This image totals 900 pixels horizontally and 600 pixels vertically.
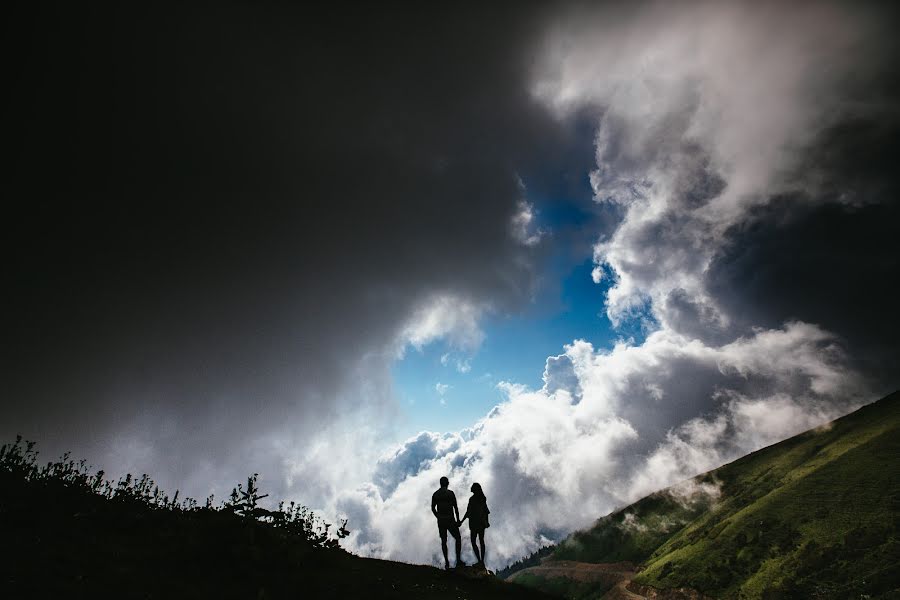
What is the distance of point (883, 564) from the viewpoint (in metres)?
177

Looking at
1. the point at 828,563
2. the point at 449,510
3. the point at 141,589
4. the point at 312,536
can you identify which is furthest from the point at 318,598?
the point at 828,563

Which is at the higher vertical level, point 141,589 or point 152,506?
point 152,506

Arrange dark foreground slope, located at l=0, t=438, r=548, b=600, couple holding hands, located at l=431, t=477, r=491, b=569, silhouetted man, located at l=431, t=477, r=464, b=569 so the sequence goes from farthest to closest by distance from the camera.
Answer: silhouetted man, located at l=431, t=477, r=464, b=569 < couple holding hands, located at l=431, t=477, r=491, b=569 < dark foreground slope, located at l=0, t=438, r=548, b=600

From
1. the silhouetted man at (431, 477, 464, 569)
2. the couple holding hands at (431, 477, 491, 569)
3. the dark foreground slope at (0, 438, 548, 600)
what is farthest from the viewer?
the silhouetted man at (431, 477, 464, 569)

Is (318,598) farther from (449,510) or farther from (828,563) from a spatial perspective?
(828,563)

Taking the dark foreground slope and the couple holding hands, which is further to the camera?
the couple holding hands

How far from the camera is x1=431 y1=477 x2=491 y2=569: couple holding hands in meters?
19.5

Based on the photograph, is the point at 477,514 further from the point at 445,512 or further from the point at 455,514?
the point at 445,512

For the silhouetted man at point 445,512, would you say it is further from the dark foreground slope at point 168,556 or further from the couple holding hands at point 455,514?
the dark foreground slope at point 168,556

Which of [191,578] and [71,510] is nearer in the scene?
[191,578]

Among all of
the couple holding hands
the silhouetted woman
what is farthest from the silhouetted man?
the silhouetted woman

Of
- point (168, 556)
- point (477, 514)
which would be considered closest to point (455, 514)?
point (477, 514)

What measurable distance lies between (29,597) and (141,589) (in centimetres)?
230

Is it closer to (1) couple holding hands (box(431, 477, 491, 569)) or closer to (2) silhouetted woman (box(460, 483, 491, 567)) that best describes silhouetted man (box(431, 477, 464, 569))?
(1) couple holding hands (box(431, 477, 491, 569))
